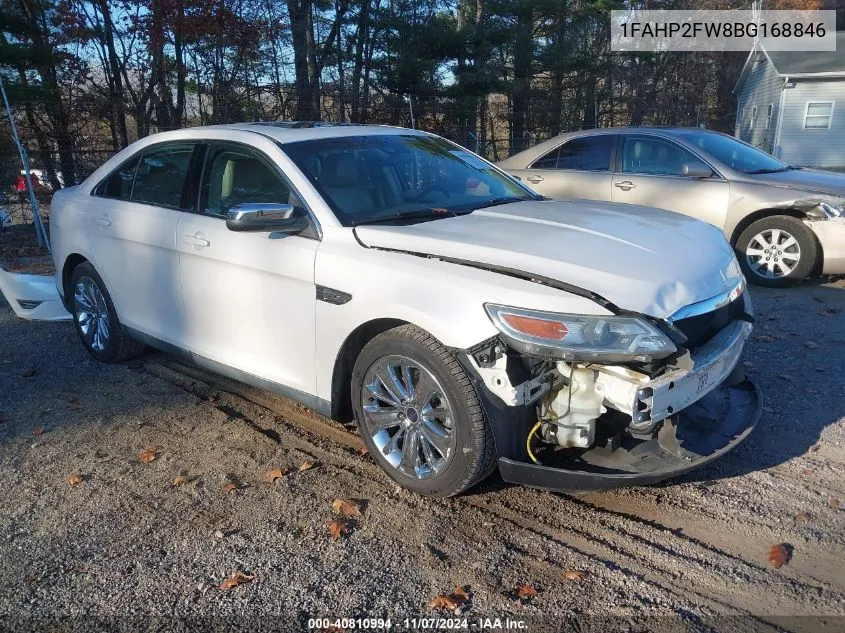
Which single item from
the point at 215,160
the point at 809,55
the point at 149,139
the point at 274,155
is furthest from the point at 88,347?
the point at 809,55

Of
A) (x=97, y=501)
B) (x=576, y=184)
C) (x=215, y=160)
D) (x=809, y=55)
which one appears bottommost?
(x=97, y=501)

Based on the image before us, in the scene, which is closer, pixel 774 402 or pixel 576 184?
pixel 774 402

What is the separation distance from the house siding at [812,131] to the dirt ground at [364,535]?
83.5ft

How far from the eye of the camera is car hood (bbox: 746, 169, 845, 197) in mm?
7098

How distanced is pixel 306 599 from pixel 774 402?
3220 mm

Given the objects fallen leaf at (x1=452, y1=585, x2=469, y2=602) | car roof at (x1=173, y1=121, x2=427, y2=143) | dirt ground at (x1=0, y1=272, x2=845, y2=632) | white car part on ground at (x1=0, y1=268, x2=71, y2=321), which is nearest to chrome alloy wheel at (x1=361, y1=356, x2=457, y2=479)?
dirt ground at (x1=0, y1=272, x2=845, y2=632)

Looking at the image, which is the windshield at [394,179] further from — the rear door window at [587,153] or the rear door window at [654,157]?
the rear door window at [587,153]

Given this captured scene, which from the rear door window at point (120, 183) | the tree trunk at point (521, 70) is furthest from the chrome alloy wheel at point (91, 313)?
the tree trunk at point (521, 70)

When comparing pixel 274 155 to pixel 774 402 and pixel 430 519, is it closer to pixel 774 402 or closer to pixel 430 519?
pixel 430 519

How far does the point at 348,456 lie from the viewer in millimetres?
3971

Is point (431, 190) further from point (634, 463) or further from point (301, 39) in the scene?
point (301, 39)

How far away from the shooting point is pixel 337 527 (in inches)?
128

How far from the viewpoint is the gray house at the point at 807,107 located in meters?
25.5

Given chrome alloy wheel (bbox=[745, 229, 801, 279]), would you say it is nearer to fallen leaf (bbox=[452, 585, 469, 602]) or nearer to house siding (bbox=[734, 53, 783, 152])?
fallen leaf (bbox=[452, 585, 469, 602])
